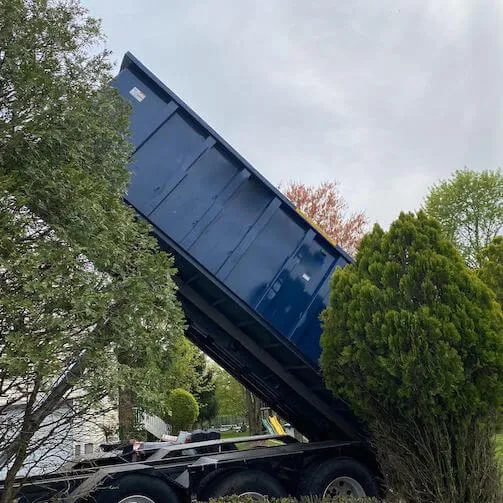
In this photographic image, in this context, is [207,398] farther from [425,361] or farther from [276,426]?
[425,361]

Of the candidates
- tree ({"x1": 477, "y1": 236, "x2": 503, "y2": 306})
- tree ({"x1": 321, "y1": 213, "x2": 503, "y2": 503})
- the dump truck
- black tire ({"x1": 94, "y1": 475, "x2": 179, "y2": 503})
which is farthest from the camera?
tree ({"x1": 477, "y1": 236, "x2": 503, "y2": 306})

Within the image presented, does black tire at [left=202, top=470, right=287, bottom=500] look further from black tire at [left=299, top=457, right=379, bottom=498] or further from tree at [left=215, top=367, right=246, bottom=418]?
tree at [left=215, top=367, right=246, bottom=418]

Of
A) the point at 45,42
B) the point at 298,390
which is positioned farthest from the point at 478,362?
the point at 45,42

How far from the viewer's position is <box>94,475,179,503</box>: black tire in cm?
458

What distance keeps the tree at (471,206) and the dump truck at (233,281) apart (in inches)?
638

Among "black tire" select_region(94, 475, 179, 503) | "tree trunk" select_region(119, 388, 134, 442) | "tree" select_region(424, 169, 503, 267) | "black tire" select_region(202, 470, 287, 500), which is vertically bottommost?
"black tire" select_region(94, 475, 179, 503)

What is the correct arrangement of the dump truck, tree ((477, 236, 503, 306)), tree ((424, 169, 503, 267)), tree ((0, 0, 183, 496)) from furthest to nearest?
tree ((424, 169, 503, 267)) → tree ((477, 236, 503, 306)) → the dump truck → tree ((0, 0, 183, 496))

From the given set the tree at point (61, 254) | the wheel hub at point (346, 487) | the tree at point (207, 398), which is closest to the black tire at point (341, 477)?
the wheel hub at point (346, 487)

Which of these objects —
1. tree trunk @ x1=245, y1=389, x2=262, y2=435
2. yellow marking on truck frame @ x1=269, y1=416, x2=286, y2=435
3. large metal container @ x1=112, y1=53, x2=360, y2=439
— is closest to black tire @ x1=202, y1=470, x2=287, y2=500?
large metal container @ x1=112, y1=53, x2=360, y2=439

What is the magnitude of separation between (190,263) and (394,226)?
202 cm

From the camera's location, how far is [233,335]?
225 inches

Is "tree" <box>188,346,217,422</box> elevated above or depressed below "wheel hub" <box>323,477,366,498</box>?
above

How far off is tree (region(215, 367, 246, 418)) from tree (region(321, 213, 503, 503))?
30.4 meters

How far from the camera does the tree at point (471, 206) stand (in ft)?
67.4
